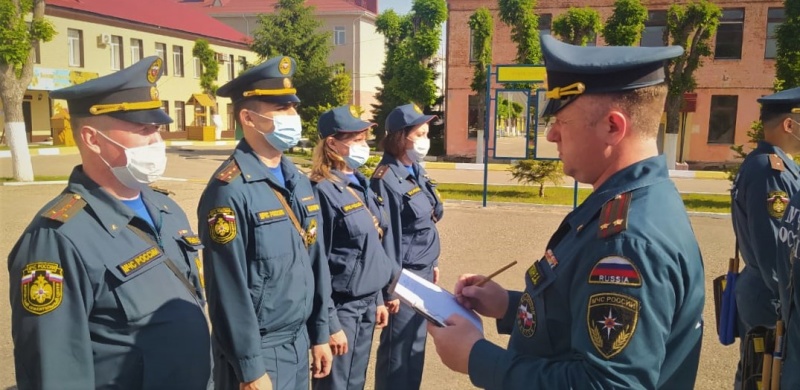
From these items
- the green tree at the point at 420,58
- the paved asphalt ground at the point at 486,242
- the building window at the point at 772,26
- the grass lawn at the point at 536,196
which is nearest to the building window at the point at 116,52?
the green tree at the point at 420,58

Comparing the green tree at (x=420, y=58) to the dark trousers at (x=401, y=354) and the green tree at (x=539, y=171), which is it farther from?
the dark trousers at (x=401, y=354)

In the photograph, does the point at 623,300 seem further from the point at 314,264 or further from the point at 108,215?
the point at 314,264

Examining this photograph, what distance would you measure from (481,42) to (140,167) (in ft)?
78.6

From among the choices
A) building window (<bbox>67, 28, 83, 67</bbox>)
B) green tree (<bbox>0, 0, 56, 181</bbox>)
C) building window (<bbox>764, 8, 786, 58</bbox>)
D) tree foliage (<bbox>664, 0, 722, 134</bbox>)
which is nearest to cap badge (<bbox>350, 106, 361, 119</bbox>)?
green tree (<bbox>0, 0, 56, 181</bbox>)

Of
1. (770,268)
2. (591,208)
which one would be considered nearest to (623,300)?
(591,208)

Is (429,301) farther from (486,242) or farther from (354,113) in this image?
(486,242)

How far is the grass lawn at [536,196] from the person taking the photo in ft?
42.4

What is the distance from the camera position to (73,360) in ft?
6.54

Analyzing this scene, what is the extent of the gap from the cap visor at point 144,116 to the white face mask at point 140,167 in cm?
10

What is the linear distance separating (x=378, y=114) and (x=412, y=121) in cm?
2827

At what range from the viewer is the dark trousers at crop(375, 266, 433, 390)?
4.22 meters

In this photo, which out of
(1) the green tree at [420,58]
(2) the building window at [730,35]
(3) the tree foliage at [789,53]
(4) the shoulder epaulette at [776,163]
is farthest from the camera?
(1) the green tree at [420,58]

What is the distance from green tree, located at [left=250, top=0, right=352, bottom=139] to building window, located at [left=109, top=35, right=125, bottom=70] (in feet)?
27.7

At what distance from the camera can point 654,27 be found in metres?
25.3
